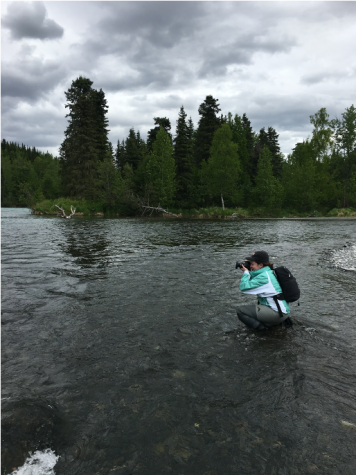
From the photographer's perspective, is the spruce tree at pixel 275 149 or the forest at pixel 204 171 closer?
the forest at pixel 204 171

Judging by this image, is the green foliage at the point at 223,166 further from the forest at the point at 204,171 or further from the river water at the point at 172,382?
the river water at the point at 172,382

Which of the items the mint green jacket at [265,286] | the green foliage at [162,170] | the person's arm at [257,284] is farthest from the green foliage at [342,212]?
the person's arm at [257,284]

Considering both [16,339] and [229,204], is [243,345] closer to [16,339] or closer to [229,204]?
[16,339]

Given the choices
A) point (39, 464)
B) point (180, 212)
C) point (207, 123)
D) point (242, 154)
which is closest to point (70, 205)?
point (180, 212)

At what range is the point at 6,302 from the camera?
28.5 ft

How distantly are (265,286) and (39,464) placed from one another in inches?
196

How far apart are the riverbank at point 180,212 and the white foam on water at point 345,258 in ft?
127

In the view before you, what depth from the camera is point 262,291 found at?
6664 millimetres

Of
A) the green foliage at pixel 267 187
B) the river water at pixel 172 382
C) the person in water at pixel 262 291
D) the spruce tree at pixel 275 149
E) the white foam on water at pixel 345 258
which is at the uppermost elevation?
the spruce tree at pixel 275 149

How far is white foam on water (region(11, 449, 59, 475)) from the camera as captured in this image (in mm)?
3229

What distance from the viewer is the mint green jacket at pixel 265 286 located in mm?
6641

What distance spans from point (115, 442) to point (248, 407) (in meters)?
1.86

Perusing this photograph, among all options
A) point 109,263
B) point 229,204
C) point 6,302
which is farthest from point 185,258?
point 229,204

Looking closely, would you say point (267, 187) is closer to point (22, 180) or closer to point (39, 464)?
point (39, 464)
